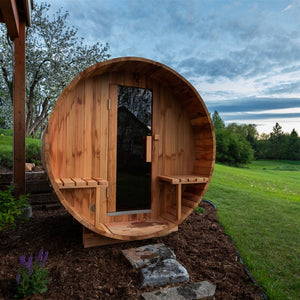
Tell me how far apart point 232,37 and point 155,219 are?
6765 mm

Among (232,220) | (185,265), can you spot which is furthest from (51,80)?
(185,265)

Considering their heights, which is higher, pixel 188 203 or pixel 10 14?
pixel 10 14

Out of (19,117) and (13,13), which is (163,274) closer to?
(19,117)

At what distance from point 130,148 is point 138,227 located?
42.8 inches

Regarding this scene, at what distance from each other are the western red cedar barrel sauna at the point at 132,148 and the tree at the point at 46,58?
964 centimetres

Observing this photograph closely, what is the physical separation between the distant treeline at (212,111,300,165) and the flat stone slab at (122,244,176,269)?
33.1 meters

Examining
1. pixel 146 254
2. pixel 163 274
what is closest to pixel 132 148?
pixel 146 254

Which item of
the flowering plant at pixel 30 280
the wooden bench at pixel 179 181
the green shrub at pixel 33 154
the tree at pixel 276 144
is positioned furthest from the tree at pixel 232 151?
the flowering plant at pixel 30 280

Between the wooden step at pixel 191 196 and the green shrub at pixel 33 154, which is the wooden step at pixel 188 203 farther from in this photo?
the green shrub at pixel 33 154

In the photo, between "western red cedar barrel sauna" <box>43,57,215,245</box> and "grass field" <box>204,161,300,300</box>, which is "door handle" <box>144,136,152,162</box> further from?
"grass field" <box>204,161,300,300</box>

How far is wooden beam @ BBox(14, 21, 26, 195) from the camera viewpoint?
13.8ft

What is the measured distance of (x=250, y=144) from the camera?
4497 centimetres

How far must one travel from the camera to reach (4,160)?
221 inches

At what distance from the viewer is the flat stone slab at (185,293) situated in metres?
2.29
